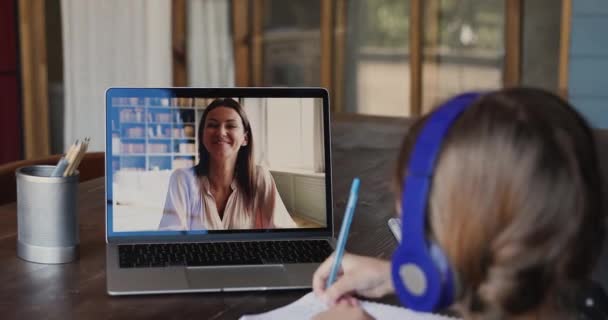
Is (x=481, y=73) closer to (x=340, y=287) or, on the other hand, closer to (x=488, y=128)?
(x=340, y=287)

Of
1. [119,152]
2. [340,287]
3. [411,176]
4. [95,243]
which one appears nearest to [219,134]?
[119,152]

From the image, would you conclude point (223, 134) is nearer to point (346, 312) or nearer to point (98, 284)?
point (98, 284)

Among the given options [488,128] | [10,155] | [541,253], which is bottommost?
[10,155]

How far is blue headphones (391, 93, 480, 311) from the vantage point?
76 cm

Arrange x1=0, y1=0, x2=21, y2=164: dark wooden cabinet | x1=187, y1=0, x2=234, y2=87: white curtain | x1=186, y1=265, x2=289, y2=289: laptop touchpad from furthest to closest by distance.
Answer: x1=187, y1=0, x2=234, y2=87: white curtain → x1=0, y1=0, x2=21, y2=164: dark wooden cabinet → x1=186, y1=265, x2=289, y2=289: laptop touchpad

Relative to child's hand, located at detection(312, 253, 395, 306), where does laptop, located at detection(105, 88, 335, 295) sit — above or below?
above

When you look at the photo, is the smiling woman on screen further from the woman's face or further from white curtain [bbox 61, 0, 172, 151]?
white curtain [bbox 61, 0, 172, 151]

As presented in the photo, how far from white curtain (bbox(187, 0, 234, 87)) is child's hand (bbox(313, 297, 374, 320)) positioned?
3.27 meters

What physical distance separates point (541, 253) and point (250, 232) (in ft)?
2.30

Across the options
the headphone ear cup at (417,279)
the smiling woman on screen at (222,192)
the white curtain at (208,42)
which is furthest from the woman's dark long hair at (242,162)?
the white curtain at (208,42)

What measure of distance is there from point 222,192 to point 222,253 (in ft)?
0.35

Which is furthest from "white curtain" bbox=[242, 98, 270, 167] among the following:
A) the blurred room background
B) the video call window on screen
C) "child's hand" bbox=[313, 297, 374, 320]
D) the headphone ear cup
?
the blurred room background

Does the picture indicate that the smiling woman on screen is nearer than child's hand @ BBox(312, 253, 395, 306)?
No

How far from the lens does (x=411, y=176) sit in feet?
2.51
